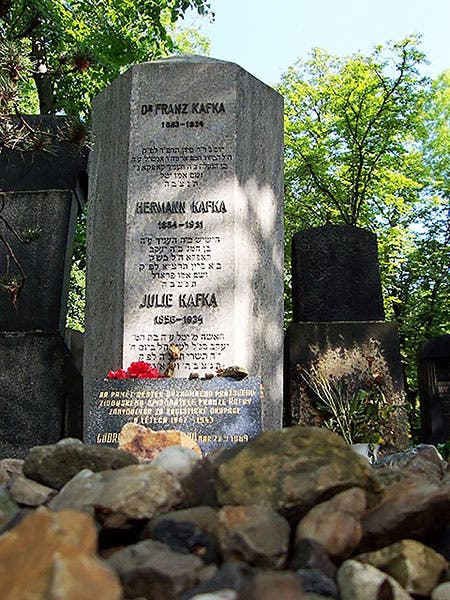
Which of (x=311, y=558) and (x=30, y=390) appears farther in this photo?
(x=30, y=390)

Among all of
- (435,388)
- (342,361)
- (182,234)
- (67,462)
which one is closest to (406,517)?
(67,462)

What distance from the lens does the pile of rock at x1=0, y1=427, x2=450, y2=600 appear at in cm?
173

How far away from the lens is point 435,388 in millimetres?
11742

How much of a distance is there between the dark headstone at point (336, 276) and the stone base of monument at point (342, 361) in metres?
0.28

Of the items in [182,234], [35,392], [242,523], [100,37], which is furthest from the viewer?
[100,37]

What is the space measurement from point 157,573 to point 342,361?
266 inches

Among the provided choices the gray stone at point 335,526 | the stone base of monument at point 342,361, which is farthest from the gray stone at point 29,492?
the stone base of monument at point 342,361

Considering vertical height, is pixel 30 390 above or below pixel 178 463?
above

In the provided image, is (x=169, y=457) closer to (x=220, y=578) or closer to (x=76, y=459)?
(x=76, y=459)

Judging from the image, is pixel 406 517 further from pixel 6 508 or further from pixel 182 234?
pixel 182 234

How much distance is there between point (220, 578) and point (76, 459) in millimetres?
1229

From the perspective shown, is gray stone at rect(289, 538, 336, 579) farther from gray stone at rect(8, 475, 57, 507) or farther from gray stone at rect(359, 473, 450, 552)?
gray stone at rect(8, 475, 57, 507)

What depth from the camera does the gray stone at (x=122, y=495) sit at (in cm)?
226

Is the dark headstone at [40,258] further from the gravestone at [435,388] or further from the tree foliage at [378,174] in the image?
the tree foliage at [378,174]
